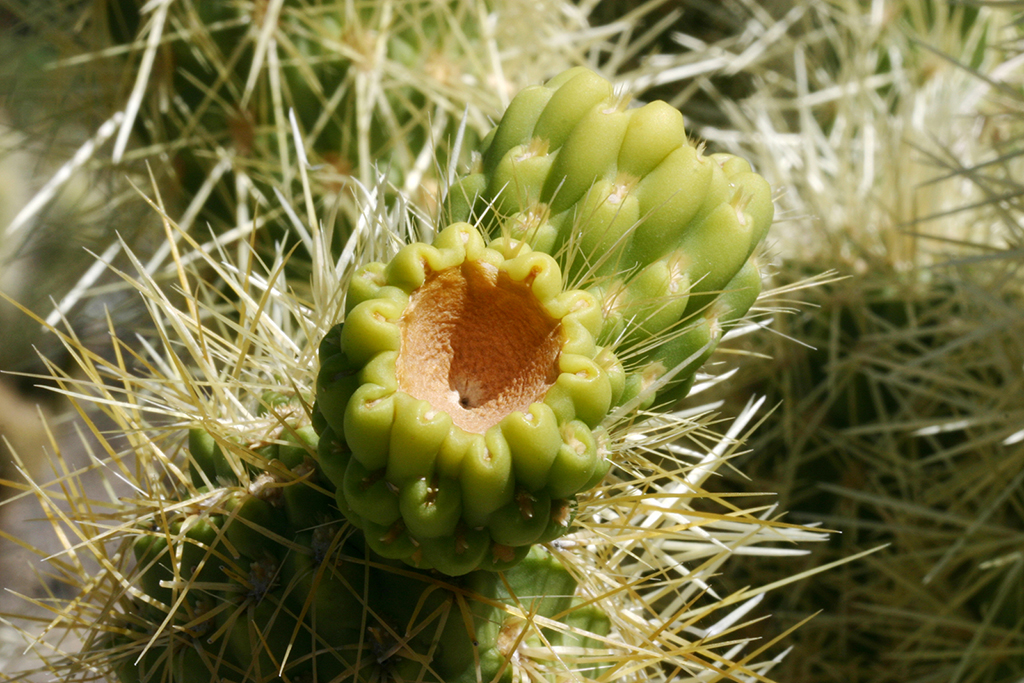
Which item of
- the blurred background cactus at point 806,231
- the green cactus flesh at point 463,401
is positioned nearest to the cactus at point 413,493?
the green cactus flesh at point 463,401

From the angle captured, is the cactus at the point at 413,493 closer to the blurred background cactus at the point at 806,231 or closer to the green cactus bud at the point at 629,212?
the green cactus bud at the point at 629,212

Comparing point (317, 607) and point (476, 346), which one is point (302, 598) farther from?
point (476, 346)

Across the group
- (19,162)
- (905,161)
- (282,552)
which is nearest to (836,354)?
(905,161)

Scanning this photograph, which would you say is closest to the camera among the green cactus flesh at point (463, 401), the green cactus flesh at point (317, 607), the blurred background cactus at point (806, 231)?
the green cactus flesh at point (463, 401)

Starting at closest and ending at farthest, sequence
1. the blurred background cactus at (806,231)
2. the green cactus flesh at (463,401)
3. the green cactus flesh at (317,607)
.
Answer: the green cactus flesh at (463,401) < the green cactus flesh at (317,607) < the blurred background cactus at (806,231)

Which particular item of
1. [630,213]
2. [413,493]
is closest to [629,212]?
[630,213]

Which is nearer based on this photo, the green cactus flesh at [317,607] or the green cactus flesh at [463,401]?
the green cactus flesh at [463,401]

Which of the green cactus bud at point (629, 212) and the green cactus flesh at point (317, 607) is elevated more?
the green cactus bud at point (629, 212)
